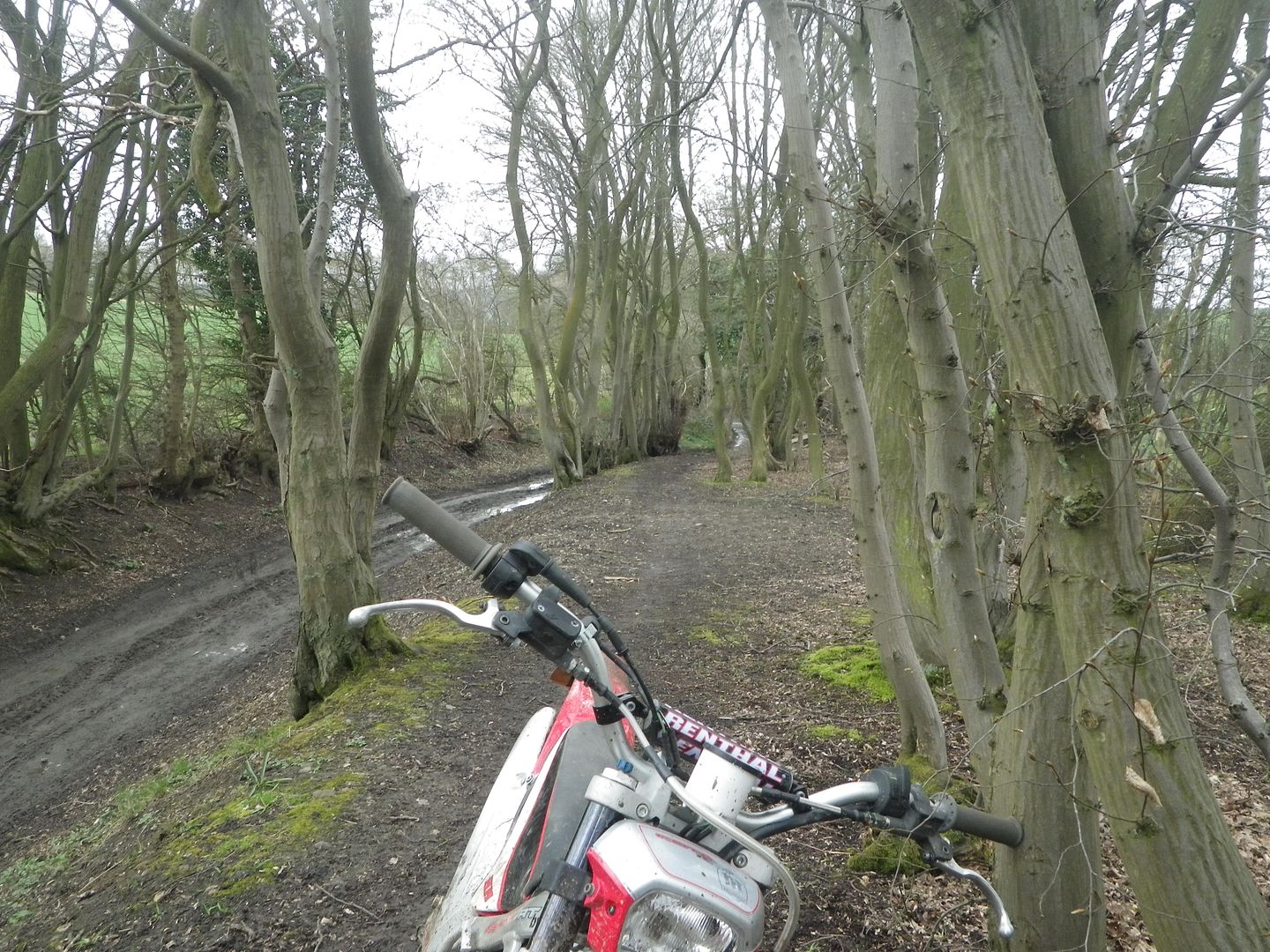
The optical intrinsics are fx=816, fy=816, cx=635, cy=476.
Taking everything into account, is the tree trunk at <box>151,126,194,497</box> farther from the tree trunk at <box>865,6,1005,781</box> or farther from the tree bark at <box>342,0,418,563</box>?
the tree trunk at <box>865,6,1005,781</box>

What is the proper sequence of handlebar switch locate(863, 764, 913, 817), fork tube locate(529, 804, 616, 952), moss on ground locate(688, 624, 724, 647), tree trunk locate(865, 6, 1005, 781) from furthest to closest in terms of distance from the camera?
moss on ground locate(688, 624, 724, 647) → tree trunk locate(865, 6, 1005, 781) → handlebar switch locate(863, 764, 913, 817) → fork tube locate(529, 804, 616, 952)

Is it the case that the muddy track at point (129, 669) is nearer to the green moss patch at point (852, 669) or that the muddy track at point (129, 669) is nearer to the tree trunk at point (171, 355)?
the tree trunk at point (171, 355)

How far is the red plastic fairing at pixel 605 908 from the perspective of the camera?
136cm

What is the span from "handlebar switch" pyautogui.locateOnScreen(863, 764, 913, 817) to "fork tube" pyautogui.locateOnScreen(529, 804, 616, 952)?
520 millimetres

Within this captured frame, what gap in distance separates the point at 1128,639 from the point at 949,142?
1246 millimetres

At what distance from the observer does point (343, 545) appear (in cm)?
582

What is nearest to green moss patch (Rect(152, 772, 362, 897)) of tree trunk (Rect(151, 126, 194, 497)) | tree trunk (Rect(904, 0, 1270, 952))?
tree trunk (Rect(904, 0, 1270, 952))

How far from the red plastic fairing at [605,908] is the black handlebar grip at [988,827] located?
71 centimetres

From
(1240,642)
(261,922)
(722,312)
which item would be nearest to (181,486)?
Answer: (261,922)

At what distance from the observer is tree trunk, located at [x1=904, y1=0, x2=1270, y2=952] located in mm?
1708

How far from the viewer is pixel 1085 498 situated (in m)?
1.77

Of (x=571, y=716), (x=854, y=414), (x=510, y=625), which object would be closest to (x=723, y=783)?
(x=510, y=625)

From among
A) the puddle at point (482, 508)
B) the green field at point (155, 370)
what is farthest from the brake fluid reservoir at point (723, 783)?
the green field at point (155, 370)

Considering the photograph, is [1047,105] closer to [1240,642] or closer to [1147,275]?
[1147,275]
